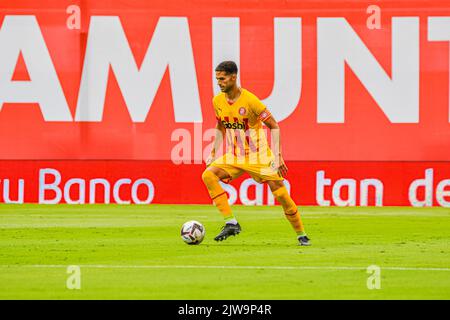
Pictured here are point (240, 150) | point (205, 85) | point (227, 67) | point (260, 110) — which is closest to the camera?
point (227, 67)

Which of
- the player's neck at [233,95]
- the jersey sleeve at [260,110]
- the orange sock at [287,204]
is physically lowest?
the orange sock at [287,204]

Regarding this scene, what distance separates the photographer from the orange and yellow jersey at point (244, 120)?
581 inches

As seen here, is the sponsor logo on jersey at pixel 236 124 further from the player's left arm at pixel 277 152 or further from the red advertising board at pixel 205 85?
the red advertising board at pixel 205 85

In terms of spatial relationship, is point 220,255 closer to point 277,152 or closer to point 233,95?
point 277,152

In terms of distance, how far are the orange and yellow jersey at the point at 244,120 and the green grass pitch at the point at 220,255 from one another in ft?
4.23

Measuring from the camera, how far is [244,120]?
14.9 m

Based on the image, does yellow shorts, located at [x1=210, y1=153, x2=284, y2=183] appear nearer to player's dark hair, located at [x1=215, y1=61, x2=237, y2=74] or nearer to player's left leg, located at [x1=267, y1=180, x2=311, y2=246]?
player's left leg, located at [x1=267, y1=180, x2=311, y2=246]

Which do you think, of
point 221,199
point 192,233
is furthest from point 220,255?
point 221,199

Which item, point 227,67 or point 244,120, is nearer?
point 227,67

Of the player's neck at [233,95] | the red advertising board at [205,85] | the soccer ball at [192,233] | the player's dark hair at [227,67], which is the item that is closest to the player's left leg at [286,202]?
the soccer ball at [192,233]

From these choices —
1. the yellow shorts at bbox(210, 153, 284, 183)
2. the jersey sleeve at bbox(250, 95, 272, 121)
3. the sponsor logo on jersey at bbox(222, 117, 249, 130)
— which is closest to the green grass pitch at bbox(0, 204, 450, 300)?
the yellow shorts at bbox(210, 153, 284, 183)

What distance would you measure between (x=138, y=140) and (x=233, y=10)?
314 cm

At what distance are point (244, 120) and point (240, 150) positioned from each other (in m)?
0.44

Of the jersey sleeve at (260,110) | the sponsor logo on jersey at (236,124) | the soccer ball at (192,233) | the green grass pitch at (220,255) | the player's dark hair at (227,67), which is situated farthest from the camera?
the sponsor logo on jersey at (236,124)
